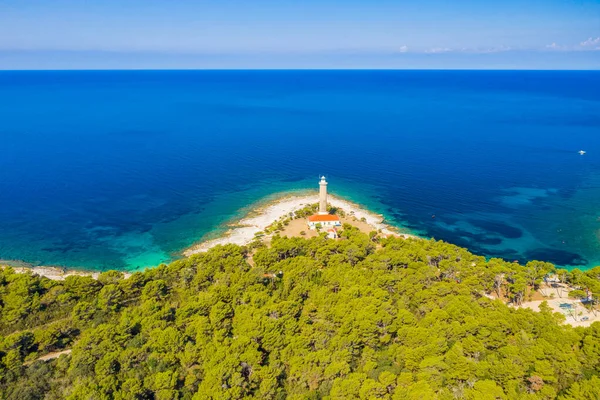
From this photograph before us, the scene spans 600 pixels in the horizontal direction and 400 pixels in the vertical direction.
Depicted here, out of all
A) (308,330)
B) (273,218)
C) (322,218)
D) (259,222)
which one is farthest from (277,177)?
(308,330)

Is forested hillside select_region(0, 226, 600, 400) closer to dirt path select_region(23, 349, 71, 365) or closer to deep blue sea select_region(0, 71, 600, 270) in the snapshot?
dirt path select_region(23, 349, 71, 365)

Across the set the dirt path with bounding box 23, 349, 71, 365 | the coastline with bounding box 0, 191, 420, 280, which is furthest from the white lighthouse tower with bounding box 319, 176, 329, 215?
the dirt path with bounding box 23, 349, 71, 365

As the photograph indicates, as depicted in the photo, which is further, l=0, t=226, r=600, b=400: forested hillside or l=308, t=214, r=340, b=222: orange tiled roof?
l=308, t=214, r=340, b=222: orange tiled roof

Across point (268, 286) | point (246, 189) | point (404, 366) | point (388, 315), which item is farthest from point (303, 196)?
point (404, 366)

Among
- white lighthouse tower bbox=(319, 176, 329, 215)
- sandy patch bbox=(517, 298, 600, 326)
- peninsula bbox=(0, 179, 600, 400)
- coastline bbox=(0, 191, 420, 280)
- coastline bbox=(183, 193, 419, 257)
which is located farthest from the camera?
white lighthouse tower bbox=(319, 176, 329, 215)

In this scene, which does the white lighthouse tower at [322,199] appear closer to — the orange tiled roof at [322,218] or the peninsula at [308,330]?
the orange tiled roof at [322,218]

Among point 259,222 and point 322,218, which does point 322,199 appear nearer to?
point 322,218
